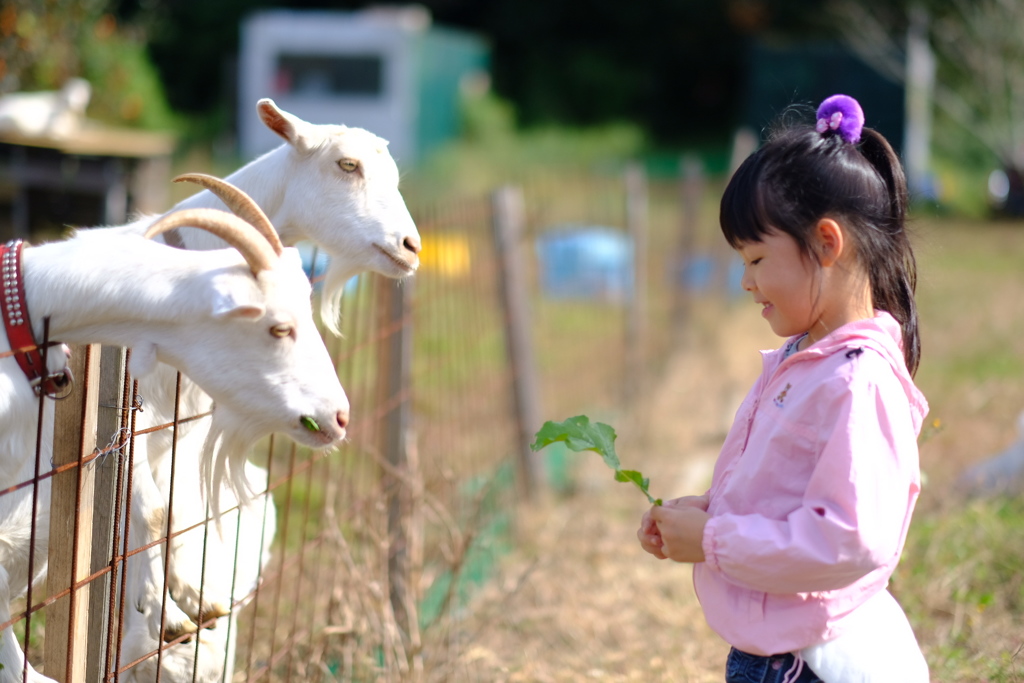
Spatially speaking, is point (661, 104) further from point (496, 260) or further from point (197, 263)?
point (197, 263)

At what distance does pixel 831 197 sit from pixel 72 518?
1435 millimetres

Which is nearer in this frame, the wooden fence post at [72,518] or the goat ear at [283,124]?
the wooden fence post at [72,518]

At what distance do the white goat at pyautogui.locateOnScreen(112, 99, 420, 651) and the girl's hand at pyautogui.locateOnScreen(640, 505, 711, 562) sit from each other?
0.79 meters

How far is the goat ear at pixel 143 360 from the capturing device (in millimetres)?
1604

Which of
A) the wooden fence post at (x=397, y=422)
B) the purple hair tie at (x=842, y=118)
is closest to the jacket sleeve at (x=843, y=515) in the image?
the purple hair tie at (x=842, y=118)

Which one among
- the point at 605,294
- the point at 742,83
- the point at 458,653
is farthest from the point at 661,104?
the point at 458,653

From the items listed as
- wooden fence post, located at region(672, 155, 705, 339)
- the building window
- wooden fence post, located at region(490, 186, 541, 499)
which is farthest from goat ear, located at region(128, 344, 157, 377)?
the building window

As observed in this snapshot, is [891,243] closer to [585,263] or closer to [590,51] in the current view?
[585,263]

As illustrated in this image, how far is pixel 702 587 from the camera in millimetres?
1796

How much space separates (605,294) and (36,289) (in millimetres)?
6328

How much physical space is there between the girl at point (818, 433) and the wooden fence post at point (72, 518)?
1015 millimetres

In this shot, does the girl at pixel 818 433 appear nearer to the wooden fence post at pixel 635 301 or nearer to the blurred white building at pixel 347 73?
the wooden fence post at pixel 635 301

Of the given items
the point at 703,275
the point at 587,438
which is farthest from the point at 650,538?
the point at 703,275

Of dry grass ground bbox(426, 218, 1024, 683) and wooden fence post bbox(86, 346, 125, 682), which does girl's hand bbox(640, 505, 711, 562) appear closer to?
dry grass ground bbox(426, 218, 1024, 683)
